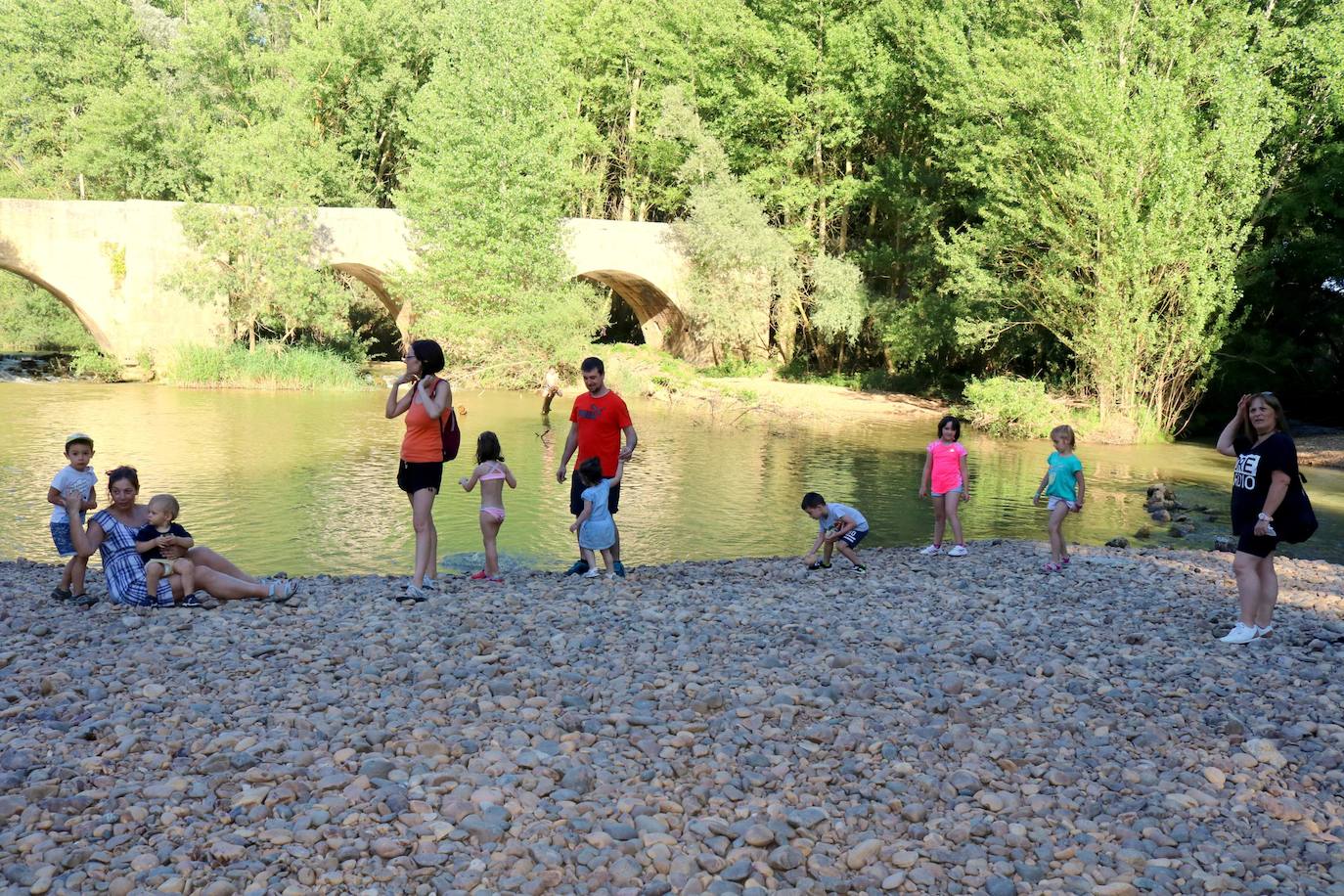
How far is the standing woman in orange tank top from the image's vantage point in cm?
753

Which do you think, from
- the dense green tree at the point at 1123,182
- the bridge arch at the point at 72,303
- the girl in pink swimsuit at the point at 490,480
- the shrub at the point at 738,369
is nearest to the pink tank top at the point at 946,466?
the girl in pink swimsuit at the point at 490,480

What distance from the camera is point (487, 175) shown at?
27062 mm

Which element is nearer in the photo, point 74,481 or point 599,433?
point 74,481

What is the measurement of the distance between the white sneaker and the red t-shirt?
448 cm


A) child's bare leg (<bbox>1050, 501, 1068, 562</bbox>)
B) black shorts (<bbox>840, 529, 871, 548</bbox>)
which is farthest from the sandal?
child's bare leg (<bbox>1050, 501, 1068, 562</bbox>)

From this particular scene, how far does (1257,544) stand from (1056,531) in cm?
285

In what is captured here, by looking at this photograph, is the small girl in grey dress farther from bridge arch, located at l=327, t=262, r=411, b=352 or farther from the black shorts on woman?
bridge arch, located at l=327, t=262, r=411, b=352

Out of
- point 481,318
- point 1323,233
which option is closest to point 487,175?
point 481,318

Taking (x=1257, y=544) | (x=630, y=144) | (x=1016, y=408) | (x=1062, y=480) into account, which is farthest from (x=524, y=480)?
(x=630, y=144)

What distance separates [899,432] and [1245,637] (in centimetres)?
1706

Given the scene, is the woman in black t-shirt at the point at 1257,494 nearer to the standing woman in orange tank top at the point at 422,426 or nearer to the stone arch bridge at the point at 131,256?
the standing woman in orange tank top at the point at 422,426

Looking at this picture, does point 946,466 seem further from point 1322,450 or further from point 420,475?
A: point 1322,450

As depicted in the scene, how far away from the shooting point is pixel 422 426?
24.9ft

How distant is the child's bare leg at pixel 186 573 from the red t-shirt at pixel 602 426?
2.91m
